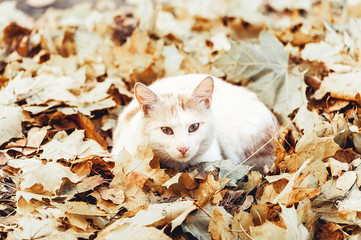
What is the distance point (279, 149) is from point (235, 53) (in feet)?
3.13

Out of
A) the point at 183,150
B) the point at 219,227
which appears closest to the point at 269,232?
the point at 219,227

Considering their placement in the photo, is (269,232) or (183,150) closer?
(269,232)

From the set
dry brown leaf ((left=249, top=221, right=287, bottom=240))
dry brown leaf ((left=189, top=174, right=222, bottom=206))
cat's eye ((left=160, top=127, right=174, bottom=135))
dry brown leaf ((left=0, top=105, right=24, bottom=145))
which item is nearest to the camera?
dry brown leaf ((left=249, top=221, right=287, bottom=240))

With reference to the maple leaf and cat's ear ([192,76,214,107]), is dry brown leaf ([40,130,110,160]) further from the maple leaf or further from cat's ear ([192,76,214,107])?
the maple leaf

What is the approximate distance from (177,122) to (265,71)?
3.29 ft

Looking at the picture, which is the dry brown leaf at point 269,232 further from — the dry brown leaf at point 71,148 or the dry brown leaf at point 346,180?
the dry brown leaf at point 71,148

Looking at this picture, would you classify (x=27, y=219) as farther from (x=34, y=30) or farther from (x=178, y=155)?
(x=34, y=30)

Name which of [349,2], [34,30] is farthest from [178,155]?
[349,2]

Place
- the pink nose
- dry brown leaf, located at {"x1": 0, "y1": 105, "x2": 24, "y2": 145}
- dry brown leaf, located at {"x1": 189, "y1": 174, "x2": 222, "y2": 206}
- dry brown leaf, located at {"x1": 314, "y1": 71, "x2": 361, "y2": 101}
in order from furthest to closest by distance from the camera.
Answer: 1. dry brown leaf, located at {"x1": 314, "y1": 71, "x2": 361, "y2": 101}
2. dry brown leaf, located at {"x1": 0, "y1": 105, "x2": 24, "y2": 145}
3. the pink nose
4. dry brown leaf, located at {"x1": 189, "y1": 174, "x2": 222, "y2": 206}

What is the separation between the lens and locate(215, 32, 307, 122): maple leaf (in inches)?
103

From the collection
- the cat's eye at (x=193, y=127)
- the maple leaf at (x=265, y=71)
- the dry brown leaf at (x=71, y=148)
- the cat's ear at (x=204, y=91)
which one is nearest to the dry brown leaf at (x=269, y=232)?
the cat's eye at (x=193, y=127)

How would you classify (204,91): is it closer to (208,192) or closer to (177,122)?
(177,122)

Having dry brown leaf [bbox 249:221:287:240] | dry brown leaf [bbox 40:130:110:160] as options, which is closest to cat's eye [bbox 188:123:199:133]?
dry brown leaf [bbox 40:130:110:160]

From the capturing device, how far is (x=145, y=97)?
80.4 inches
